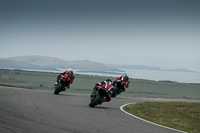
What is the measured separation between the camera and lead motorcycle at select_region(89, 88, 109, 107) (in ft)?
58.4

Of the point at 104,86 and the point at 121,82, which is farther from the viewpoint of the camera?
the point at 121,82

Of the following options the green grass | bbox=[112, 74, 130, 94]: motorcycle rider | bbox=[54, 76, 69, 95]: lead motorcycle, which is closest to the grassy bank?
bbox=[112, 74, 130, 94]: motorcycle rider

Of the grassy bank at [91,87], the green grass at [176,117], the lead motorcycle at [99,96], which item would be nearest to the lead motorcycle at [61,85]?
the lead motorcycle at [99,96]

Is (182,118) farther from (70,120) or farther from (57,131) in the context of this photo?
(57,131)

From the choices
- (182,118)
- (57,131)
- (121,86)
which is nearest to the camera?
(57,131)

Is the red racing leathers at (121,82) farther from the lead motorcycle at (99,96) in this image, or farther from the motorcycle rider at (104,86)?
the lead motorcycle at (99,96)

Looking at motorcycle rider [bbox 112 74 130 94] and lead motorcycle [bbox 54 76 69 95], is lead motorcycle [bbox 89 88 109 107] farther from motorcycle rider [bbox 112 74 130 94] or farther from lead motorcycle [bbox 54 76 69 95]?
motorcycle rider [bbox 112 74 130 94]

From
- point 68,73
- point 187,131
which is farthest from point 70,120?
point 68,73

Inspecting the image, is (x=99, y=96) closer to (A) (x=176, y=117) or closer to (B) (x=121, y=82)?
(A) (x=176, y=117)

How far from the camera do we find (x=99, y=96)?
1797 cm

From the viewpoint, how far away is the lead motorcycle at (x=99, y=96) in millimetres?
17797

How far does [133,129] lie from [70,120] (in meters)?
2.28

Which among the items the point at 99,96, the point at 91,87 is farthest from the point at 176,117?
the point at 91,87

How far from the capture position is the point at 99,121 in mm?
12672
